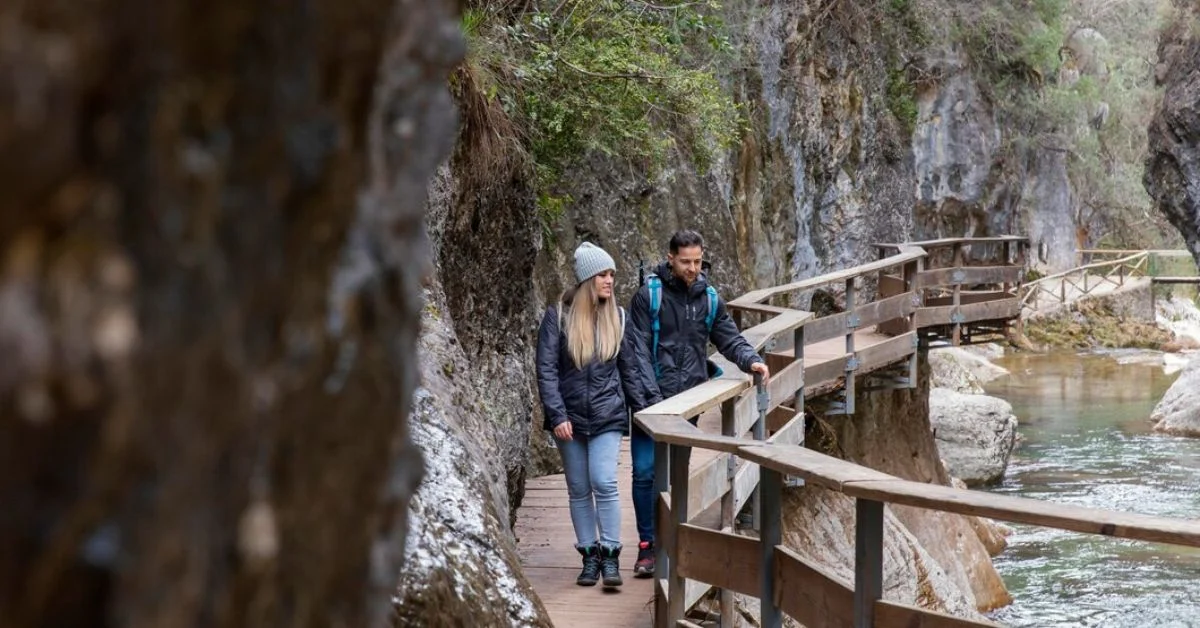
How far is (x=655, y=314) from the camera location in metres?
6.71

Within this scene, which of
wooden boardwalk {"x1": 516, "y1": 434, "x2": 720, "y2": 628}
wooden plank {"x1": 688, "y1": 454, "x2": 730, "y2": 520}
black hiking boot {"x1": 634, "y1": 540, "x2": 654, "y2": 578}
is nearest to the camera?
wooden plank {"x1": 688, "y1": 454, "x2": 730, "y2": 520}

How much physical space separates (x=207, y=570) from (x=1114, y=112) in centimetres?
4230

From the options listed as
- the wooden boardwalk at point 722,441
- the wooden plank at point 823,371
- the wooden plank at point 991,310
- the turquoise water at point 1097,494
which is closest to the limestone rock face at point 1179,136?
the turquoise water at point 1097,494

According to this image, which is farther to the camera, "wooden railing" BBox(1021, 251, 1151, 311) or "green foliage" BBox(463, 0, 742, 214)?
"wooden railing" BBox(1021, 251, 1151, 311)

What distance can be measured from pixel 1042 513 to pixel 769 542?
1.31m

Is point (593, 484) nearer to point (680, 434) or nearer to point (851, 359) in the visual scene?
point (680, 434)

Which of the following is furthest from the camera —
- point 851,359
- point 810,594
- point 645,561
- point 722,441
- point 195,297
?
point 851,359

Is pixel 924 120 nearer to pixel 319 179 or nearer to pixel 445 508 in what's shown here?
pixel 445 508

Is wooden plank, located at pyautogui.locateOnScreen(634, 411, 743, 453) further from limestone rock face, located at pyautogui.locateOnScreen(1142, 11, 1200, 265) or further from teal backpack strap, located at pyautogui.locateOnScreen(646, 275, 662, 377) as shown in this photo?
limestone rock face, located at pyautogui.locateOnScreen(1142, 11, 1200, 265)

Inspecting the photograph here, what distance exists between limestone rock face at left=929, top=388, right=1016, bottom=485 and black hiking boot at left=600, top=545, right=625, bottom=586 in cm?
1420

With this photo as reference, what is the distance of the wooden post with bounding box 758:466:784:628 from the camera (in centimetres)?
469

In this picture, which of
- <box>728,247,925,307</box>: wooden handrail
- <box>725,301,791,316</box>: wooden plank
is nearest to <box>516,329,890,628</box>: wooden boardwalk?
<box>725,301,791,316</box>: wooden plank

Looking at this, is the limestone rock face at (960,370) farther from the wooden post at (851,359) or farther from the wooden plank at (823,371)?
the wooden plank at (823,371)

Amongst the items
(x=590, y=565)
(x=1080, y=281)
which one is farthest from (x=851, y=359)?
(x=1080, y=281)
